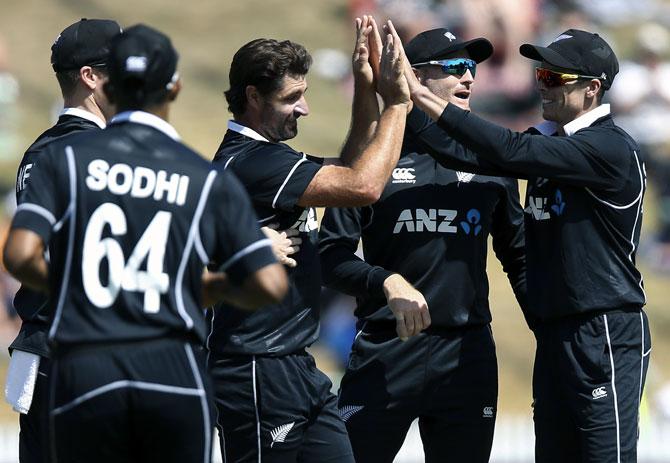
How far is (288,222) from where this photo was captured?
553cm

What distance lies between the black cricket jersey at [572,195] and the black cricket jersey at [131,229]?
6.01 ft

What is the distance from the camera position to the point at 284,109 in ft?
18.4

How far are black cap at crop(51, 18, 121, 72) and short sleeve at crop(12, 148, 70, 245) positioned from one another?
1.59 metres

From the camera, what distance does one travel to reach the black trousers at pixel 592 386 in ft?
19.2

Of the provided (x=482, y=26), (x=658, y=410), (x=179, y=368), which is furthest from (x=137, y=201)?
(x=482, y=26)

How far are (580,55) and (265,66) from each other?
1.59 metres

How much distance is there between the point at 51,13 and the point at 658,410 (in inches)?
603

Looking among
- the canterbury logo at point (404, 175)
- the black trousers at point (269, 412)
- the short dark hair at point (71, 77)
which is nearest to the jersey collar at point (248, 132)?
the short dark hair at point (71, 77)

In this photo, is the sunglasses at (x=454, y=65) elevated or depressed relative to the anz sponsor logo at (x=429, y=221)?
elevated

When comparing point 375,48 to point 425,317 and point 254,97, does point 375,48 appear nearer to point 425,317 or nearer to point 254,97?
point 254,97

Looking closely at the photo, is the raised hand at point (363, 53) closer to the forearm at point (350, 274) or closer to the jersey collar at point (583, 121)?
the forearm at point (350, 274)

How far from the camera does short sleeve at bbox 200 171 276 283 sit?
13.7ft

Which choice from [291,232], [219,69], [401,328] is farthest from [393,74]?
[219,69]

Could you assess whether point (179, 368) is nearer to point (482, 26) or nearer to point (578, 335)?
point (578, 335)
